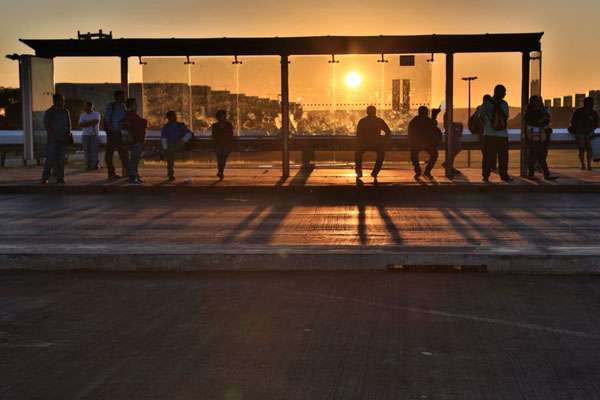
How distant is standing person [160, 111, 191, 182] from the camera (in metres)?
21.8

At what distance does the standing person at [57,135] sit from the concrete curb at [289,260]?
10.3m

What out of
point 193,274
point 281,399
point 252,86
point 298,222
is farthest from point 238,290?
point 252,86

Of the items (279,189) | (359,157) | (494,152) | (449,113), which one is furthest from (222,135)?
(494,152)

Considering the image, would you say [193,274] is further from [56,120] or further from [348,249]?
[56,120]

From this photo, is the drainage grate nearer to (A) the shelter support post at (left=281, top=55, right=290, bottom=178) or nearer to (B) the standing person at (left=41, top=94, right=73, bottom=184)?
(B) the standing person at (left=41, top=94, right=73, bottom=184)

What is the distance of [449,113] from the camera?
22.3m

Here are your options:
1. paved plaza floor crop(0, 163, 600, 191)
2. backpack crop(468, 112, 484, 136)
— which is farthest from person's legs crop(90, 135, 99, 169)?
backpack crop(468, 112, 484, 136)

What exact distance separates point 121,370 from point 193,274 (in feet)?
12.6

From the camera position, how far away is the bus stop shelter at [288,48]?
853 inches

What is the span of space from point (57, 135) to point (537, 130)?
9717 millimetres

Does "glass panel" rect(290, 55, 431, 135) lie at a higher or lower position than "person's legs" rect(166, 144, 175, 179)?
higher

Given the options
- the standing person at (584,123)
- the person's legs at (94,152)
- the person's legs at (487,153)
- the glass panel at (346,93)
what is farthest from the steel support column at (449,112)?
the person's legs at (94,152)

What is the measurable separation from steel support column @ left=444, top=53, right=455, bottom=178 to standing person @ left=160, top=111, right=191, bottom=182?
569cm

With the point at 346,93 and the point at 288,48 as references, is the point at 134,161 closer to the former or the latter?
the point at 288,48
